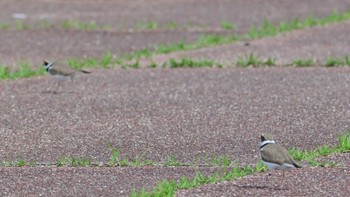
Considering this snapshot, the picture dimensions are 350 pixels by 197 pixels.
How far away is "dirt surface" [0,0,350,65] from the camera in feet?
55.6

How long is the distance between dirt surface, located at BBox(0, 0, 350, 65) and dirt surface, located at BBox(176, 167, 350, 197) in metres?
7.30

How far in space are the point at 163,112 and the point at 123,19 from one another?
7.30m

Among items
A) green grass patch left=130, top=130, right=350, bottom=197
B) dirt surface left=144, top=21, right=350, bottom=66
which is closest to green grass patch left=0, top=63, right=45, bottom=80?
dirt surface left=144, top=21, right=350, bottom=66

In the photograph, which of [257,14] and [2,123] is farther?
[257,14]

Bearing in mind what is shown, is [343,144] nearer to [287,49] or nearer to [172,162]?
[172,162]

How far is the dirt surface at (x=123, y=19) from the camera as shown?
16939mm

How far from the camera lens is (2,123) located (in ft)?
38.9

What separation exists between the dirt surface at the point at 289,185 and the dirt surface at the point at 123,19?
7301mm

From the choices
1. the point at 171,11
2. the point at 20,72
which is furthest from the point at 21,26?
the point at 20,72

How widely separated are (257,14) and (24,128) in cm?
923

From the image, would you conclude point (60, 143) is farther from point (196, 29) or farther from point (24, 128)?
point (196, 29)

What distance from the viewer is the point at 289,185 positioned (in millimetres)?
9086

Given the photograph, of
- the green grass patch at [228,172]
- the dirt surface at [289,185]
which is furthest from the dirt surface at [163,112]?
the green grass patch at [228,172]

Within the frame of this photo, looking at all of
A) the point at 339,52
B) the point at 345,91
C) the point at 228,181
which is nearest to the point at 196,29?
the point at 339,52
